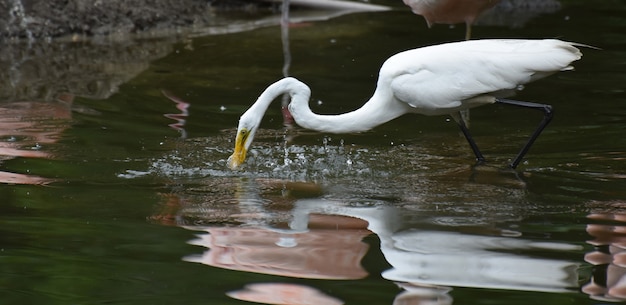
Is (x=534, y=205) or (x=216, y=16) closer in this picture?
(x=534, y=205)

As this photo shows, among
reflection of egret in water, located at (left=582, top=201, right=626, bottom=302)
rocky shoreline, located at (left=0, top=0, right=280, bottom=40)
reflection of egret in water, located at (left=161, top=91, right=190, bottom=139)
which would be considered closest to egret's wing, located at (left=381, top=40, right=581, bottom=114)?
Answer: reflection of egret in water, located at (left=582, top=201, right=626, bottom=302)

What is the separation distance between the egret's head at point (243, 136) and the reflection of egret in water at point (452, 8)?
127 inches

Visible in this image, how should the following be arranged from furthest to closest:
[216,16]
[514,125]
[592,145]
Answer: [216,16]
[514,125]
[592,145]

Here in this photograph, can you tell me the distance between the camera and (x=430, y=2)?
9.16m

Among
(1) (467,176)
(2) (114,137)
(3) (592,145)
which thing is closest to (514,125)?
(3) (592,145)

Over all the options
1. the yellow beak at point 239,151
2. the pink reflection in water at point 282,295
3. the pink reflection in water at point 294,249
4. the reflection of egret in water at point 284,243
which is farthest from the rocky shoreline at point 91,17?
the pink reflection in water at point 282,295

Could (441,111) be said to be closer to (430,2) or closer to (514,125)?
(514,125)

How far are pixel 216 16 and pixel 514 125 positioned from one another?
6.72 metres

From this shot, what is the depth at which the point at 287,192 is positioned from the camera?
6.29 m

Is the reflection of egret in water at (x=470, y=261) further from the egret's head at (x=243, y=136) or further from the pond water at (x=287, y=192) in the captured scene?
the egret's head at (x=243, y=136)

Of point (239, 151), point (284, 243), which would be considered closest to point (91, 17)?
point (239, 151)

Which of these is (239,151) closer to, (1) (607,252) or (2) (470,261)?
(2) (470,261)

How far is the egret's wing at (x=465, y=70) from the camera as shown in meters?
6.43

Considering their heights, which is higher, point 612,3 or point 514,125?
point 612,3
